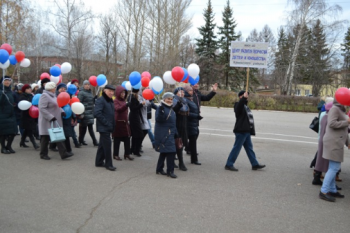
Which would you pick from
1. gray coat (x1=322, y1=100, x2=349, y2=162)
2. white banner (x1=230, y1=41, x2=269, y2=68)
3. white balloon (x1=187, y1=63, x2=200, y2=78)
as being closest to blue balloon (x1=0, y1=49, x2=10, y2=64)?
white balloon (x1=187, y1=63, x2=200, y2=78)

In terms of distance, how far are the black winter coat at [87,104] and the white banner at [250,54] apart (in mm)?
4366

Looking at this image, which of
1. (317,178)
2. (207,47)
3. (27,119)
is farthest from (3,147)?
(207,47)

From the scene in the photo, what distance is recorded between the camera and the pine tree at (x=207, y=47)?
4241cm

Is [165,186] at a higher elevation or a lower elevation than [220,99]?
lower

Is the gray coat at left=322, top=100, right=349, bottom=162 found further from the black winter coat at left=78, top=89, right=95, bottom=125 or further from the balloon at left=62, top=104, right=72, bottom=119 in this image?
the black winter coat at left=78, top=89, right=95, bottom=125

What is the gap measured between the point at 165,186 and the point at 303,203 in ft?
7.80

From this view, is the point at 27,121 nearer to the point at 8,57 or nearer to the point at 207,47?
the point at 8,57

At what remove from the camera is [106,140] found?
6266 millimetres

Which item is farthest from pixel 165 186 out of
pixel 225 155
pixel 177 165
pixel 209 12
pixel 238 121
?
pixel 209 12

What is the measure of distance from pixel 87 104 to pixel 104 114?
107 inches

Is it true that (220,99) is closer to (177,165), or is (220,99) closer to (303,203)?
(177,165)

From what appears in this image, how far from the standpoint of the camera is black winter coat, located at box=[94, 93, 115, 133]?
617 centimetres

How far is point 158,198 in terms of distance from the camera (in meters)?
4.81

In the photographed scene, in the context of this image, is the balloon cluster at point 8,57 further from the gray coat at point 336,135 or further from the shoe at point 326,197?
the shoe at point 326,197
